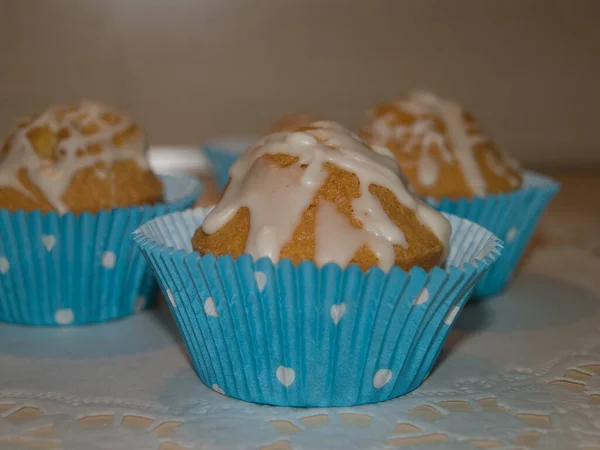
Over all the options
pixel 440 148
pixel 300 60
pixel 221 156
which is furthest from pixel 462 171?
pixel 300 60

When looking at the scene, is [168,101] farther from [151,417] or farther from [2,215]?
[151,417]

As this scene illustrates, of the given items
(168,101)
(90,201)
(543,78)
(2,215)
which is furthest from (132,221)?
(543,78)

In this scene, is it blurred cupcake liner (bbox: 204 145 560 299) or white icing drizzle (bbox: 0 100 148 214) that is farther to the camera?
blurred cupcake liner (bbox: 204 145 560 299)

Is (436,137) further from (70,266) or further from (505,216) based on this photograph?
(70,266)

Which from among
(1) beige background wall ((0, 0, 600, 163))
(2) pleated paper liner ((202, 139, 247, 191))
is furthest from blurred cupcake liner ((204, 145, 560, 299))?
(1) beige background wall ((0, 0, 600, 163))

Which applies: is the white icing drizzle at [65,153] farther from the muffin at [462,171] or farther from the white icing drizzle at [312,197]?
the muffin at [462,171]

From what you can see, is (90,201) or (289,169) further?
(90,201)

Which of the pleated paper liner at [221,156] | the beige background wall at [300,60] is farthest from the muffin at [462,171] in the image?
the beige background wall at [300,60]

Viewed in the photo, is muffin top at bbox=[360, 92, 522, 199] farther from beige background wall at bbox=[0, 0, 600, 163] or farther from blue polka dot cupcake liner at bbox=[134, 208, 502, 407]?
beige background wall at bbox=[0, 0, 600, 163]
